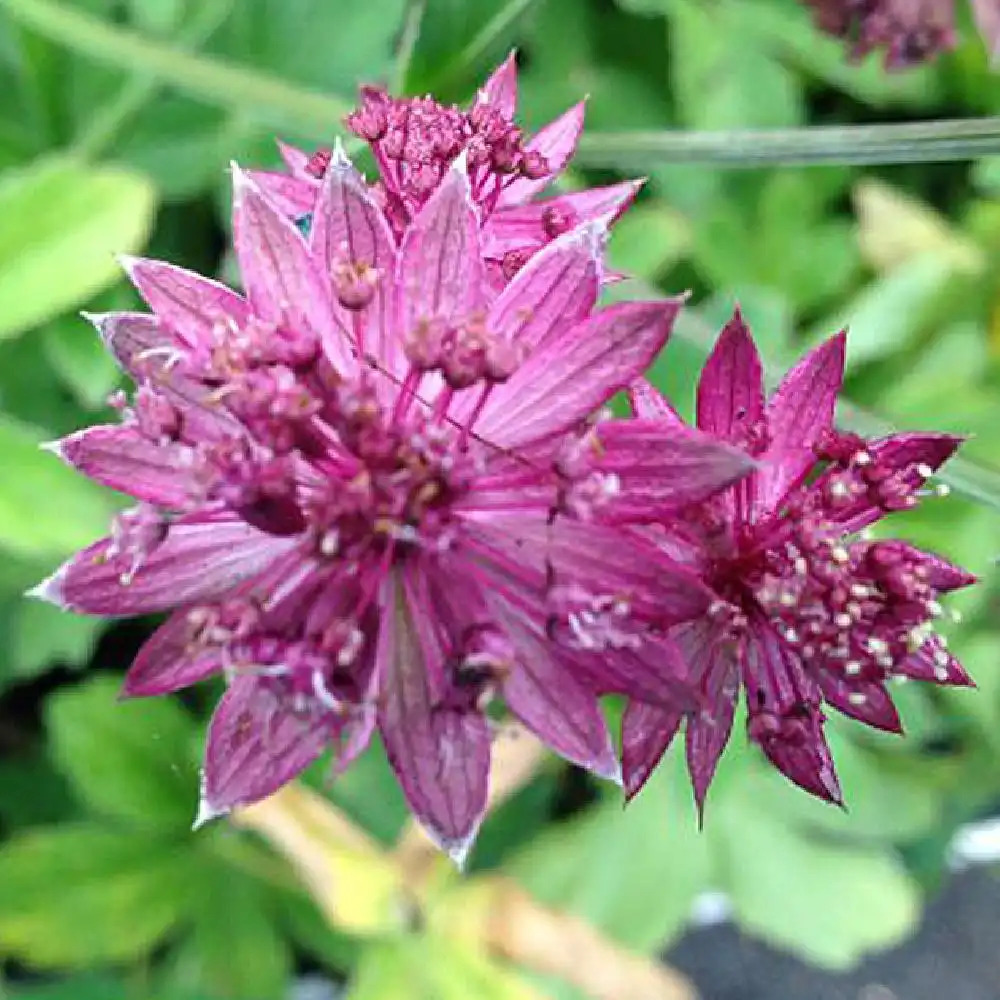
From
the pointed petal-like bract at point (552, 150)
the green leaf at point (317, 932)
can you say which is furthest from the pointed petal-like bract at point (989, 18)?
the green leaf at point (317, 932)

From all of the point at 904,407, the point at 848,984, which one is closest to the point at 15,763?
the point at 904,407

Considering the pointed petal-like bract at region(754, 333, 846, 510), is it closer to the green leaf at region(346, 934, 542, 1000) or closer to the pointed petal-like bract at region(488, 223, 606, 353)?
the pointed petal-like bract at region(488, 223, 606, 353)

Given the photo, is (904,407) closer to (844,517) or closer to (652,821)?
(652,821)

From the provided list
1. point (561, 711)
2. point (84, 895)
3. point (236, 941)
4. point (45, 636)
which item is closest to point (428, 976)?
point (236, 941)

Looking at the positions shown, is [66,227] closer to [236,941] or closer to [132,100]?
[132,100]

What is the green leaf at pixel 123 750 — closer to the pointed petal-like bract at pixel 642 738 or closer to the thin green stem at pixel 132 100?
→ the thin green stem at pixel 132 100

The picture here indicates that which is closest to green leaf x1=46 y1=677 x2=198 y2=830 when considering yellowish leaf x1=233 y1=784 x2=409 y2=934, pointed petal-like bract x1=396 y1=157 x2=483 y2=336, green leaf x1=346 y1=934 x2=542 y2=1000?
yellowish leaf x1=233 y1=784 x2=409 y2=934
